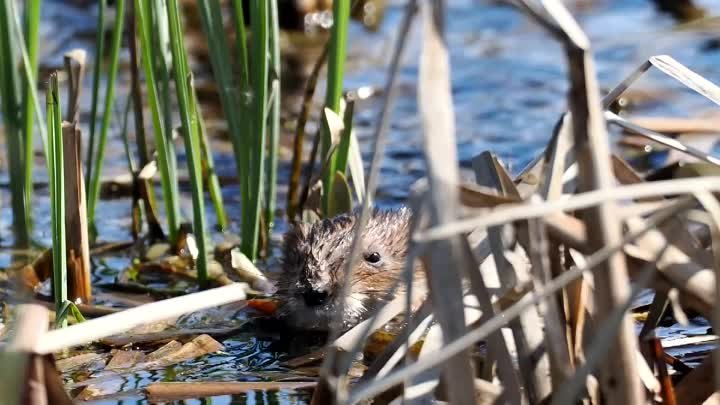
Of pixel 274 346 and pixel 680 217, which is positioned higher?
pixel 680 217

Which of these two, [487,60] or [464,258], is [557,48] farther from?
[464,258]

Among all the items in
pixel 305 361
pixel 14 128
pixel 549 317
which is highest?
pixel 14 128

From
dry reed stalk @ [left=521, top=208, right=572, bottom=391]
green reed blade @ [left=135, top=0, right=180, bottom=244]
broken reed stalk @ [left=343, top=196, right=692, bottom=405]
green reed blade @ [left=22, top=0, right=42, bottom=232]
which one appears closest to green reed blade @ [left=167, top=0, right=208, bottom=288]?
green reed blade @ [left=135, top=0, right=180, bottom=244]

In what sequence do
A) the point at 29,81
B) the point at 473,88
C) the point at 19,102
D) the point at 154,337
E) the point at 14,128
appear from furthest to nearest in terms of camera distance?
the point at 473,88
the point at 19,102
the point at 14,128
the point at 29,81
the point at 154,337

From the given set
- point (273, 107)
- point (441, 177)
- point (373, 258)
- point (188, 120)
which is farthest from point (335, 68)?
point (441, 177)

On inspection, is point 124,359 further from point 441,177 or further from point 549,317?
point 441,177

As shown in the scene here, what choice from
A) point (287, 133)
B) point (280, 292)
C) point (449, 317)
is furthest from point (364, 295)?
point (287, 133)

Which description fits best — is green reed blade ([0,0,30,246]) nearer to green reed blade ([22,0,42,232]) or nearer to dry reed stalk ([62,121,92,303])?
green reed blade ([22,0,42,232])

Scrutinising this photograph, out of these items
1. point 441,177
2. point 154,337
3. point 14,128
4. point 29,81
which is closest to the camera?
point 441,177
